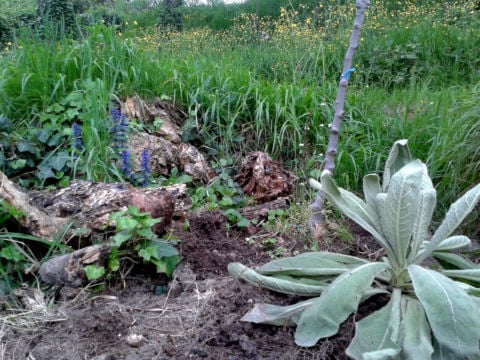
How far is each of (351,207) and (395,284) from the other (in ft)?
1.28

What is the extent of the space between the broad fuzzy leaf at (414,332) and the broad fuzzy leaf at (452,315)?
0.20 ft

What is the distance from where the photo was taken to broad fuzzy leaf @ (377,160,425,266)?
5.84 feet

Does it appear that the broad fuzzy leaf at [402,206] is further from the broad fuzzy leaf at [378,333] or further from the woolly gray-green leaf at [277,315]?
the woolly gray-green leaf at [277,315]

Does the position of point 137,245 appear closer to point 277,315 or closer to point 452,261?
point 277,315

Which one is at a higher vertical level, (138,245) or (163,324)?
(138,245)

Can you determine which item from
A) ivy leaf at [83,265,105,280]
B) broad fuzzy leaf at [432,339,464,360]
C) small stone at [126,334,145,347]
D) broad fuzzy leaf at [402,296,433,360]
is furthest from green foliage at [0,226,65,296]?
broad fuzzy leaf at [432,339,464,360]

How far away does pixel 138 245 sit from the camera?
229cm

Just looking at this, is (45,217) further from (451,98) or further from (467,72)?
(467,72)

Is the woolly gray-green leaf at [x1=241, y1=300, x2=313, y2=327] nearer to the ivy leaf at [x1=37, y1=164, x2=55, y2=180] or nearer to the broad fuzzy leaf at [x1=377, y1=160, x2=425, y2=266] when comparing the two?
the broad fuzzy leaf at [x1=377, y1=160, x2=425, y2=266]

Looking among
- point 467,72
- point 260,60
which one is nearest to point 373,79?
point 467,72

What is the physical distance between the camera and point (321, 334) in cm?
172

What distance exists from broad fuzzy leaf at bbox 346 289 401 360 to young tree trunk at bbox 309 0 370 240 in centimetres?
77

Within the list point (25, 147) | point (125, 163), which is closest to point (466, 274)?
point (125, 163)

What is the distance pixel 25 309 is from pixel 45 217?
53 cm
